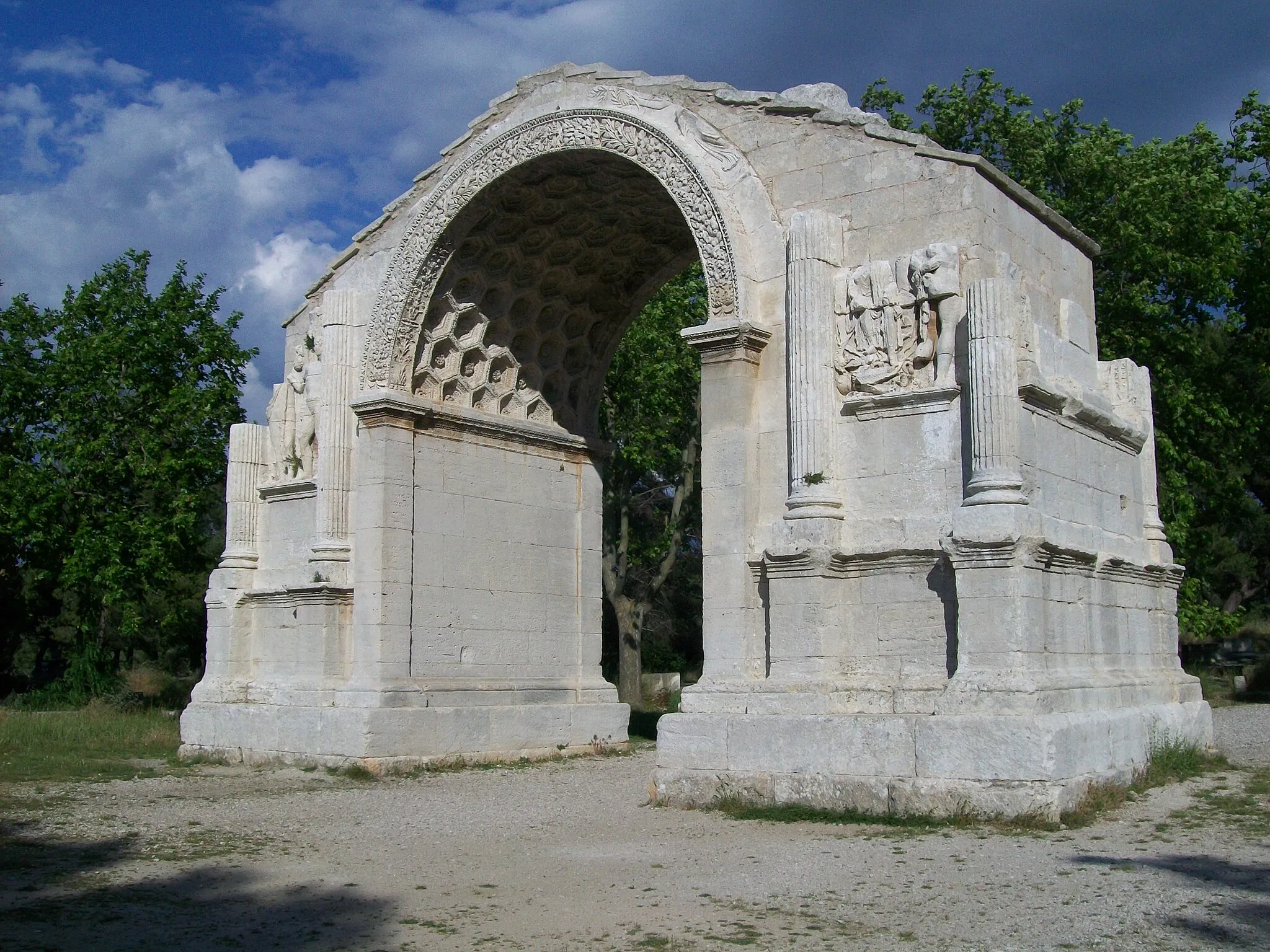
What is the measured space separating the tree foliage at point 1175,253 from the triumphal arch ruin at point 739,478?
325 inches

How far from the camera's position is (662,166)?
11734 millimetres

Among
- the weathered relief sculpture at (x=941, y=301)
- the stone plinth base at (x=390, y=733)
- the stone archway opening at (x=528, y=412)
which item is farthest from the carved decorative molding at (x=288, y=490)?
the weathered relief sculpture at (x=941, y=301)

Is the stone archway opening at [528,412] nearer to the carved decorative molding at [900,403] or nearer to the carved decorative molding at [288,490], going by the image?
the carved decorative molding at [288,490]

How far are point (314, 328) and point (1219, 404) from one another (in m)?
13.9

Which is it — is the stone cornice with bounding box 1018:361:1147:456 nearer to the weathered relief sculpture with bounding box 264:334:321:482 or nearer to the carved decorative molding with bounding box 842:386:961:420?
the carved decorative molding with bounding box 842:386:961:420

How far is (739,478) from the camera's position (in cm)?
1049

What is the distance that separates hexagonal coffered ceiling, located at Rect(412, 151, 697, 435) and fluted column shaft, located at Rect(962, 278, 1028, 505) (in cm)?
444

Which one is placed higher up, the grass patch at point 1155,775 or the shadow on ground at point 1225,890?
the grass patch at point 1155,775

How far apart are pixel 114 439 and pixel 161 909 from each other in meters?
16.3

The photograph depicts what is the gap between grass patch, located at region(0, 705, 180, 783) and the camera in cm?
1273

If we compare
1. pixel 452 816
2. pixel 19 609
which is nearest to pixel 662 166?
pixel 452 816

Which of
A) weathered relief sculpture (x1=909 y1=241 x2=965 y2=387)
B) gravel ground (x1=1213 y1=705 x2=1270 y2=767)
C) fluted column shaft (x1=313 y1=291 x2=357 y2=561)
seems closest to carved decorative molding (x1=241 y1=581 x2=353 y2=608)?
fluted column shaft (x1=313 y1=291 x2=357 y2=561)

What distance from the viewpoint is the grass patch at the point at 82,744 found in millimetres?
12727

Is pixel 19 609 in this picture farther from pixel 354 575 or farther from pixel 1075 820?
pixel 1075 820
